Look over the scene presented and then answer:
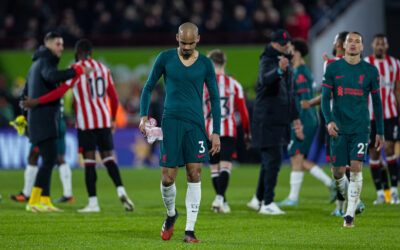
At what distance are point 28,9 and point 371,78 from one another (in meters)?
20.6

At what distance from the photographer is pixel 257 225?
8094mm

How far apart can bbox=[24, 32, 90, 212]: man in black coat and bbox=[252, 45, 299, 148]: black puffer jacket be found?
2343mm

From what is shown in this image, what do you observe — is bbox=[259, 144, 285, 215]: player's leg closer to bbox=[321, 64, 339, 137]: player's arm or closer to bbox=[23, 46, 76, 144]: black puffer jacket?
bbox=[321, 64, 339, 137]: player's arm

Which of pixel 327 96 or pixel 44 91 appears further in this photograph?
pixel 44 91

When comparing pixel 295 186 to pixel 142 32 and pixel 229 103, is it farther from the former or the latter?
pixel 142 32

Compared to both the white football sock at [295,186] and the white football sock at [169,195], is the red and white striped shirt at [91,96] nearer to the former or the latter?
the white football sock at [295,186]

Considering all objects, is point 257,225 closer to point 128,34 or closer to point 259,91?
point 259,91

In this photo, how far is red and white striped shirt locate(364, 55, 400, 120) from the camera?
10336 mm

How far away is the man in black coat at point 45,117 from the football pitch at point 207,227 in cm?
39

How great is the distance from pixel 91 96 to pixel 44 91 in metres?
0.63

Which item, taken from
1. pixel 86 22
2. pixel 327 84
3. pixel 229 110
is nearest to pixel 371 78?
pixel 327 84

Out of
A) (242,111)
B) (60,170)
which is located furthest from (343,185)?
(60,170)

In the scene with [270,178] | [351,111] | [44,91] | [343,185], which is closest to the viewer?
[351,111]

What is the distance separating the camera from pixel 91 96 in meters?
9.84
